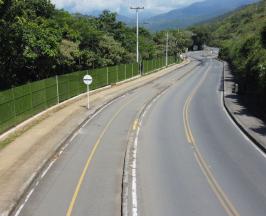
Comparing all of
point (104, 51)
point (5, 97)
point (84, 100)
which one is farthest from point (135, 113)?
point (104, 51)

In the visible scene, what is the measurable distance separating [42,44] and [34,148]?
16.2m

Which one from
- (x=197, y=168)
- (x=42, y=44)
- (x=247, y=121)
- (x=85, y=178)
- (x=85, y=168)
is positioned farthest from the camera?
(x=42, y=44)

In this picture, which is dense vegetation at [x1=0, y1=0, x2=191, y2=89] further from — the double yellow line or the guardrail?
the double yellow line

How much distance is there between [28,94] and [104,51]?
33481mm

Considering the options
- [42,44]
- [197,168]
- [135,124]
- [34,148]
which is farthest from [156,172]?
[42,44]

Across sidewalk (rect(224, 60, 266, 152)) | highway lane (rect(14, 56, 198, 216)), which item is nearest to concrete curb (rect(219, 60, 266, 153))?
sidewalk (rect(224, 60, 266, 152))

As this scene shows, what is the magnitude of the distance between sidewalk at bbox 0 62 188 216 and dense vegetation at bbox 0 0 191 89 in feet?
15.6

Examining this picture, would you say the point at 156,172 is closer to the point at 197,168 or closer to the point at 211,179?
the point at 197,168

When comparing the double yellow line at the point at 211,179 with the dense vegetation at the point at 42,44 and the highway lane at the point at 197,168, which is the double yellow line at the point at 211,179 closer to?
the highway lane at the point at 197,168

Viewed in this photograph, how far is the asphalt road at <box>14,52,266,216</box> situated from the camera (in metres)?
14.6

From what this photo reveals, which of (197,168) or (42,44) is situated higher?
(42,44)

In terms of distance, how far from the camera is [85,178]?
1777 centimetres

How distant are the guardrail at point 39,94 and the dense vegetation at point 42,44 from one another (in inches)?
96.9

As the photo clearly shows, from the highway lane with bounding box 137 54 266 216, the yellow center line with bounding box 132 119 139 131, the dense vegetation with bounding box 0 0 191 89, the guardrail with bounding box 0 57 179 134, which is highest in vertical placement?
the dense vegetation with bounding box 0 0 191 89
